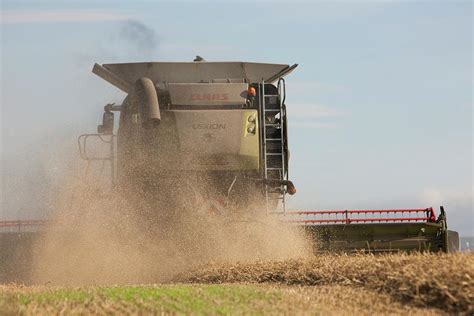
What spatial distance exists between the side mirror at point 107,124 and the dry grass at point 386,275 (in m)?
3.11

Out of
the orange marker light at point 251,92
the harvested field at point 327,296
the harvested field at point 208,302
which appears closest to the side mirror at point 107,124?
the orange marker light at point 251,92

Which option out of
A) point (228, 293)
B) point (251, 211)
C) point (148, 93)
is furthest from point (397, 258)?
point (148, 93)

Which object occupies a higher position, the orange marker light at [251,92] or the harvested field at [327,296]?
the orange marker light at [251,92]

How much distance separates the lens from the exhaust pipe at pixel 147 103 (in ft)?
46.7

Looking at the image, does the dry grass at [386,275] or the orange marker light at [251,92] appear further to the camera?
the orange marker light at [251,92]

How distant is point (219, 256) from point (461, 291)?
6507 mm

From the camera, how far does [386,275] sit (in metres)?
9.58

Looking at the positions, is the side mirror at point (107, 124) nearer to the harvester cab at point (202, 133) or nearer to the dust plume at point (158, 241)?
the harvester cab at point (202, 133)

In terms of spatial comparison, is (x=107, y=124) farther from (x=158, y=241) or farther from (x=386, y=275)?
(x=386, y=275)

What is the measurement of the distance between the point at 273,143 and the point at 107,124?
299 centimetres

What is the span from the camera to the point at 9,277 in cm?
1562

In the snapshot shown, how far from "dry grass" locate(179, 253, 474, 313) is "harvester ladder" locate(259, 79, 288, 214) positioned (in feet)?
6.52

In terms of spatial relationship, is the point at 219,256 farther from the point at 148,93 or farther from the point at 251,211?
the point at 148,93

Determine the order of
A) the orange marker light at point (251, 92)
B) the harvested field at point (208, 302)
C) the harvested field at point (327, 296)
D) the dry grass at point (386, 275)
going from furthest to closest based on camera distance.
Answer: the orange marker light at point (251, 92) < the dry grass at point (386, 275) < the harvested field at point (327, 296) < the harvested field at point (208, 302)
